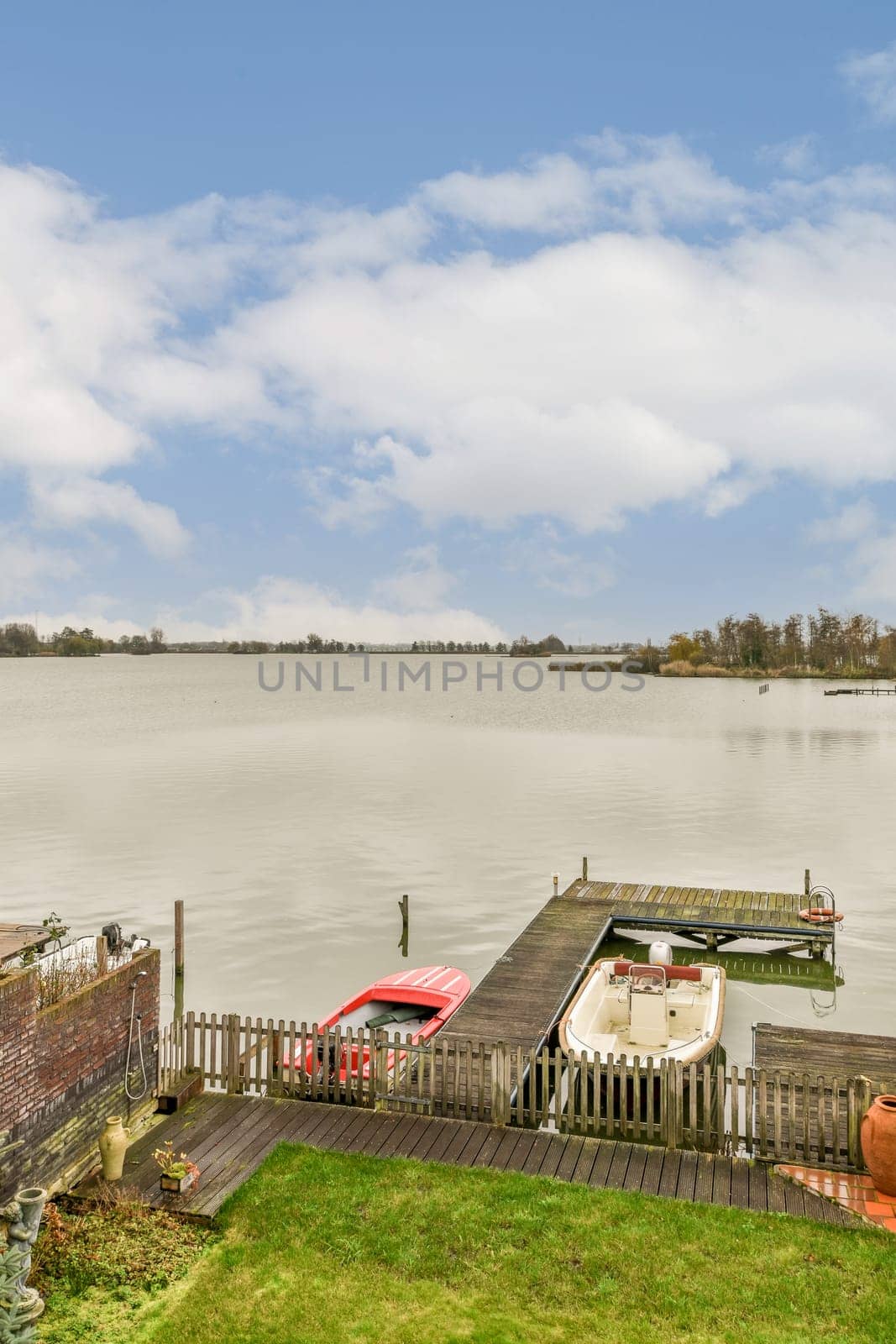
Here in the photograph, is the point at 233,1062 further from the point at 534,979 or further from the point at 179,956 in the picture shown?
the point at 179,956

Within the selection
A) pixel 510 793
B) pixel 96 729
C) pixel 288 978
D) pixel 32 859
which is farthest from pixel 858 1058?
pixel 96 729

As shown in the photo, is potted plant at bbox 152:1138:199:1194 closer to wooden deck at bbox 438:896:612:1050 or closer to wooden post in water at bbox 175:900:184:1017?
wooden deck at bbox 438:896:612:1050

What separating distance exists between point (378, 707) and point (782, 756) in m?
71.2

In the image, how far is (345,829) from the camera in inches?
1594

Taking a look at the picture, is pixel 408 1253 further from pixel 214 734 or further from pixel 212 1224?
pixel 214 734

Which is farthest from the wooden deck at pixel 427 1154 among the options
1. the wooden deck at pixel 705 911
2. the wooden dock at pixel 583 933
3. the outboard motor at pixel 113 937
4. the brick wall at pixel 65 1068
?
the wooden deck at pixel 705 911

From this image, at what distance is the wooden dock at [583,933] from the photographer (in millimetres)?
17266

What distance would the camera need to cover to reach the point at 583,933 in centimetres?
2345

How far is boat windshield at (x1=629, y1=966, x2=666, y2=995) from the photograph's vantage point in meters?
15.9

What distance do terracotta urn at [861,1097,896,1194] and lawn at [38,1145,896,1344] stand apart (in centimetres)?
82

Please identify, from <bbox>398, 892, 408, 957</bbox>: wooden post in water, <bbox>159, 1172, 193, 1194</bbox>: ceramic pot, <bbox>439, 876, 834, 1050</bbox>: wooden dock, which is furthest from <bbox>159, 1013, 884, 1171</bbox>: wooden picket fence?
<bbox>398, 892, 408, 957</bbox>: wooden post in water

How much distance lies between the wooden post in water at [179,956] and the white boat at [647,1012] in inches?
371

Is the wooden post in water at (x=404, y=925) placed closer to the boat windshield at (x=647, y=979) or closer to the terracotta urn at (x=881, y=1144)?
the boat windshield at (x=647, y=979)

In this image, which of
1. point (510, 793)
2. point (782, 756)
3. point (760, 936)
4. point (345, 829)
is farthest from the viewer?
point (782, 756)
